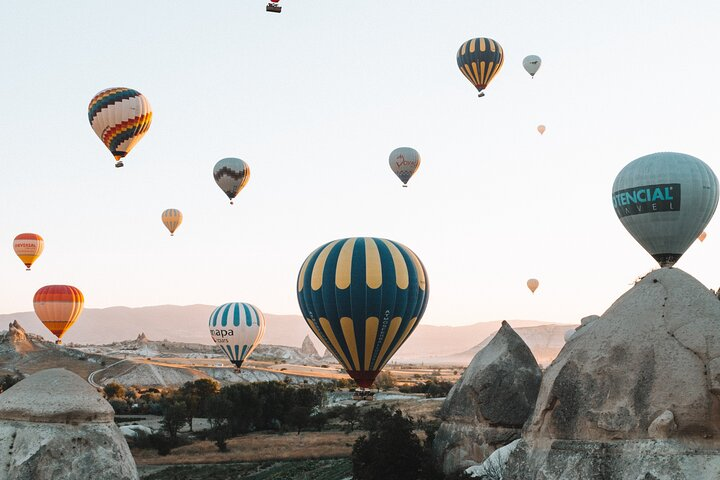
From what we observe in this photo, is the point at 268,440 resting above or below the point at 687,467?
below

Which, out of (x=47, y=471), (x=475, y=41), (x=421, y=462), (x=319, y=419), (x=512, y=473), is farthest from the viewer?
(x=475, y=41)

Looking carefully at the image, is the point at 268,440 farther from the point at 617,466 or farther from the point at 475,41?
the point at 617,466

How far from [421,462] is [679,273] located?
12.8m

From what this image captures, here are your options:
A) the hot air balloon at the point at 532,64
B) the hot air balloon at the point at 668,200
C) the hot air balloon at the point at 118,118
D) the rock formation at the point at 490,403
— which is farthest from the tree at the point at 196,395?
the hot air balloon at the point at 532,64

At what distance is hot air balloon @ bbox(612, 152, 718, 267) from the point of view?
39781 mm

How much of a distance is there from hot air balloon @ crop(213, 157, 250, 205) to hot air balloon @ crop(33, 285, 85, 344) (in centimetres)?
1449

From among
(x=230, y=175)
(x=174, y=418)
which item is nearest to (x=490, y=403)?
(x=174, y=418)

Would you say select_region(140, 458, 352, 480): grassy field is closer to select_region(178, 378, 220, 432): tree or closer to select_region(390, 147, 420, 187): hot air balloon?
select_region(178, 378, 220, 432): tree

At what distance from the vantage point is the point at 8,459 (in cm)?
1609

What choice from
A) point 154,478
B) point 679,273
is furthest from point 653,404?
point 154,478

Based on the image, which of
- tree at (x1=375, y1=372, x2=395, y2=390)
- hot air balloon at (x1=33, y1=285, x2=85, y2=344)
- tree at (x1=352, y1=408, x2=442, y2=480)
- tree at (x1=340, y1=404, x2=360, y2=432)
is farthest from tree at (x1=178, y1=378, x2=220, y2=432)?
tree at (x1=375, y1=372, x2=395, y2=390)

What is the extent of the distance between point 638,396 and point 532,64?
183ft

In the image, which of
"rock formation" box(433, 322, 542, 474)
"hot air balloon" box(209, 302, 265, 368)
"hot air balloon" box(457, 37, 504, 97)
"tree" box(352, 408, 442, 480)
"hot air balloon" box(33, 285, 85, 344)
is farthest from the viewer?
"hot air balloon" box(209, 302, 265, 368)

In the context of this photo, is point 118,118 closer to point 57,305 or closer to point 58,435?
point 57,305
